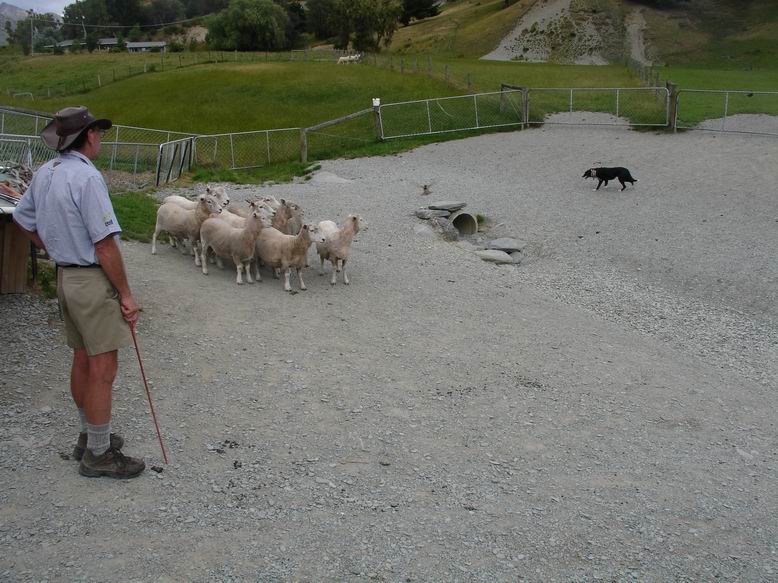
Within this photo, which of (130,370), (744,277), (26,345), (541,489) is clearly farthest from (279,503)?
(744,277)

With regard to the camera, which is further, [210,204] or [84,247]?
[210,204]

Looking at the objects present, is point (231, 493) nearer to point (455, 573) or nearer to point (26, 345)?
point (455, 573)

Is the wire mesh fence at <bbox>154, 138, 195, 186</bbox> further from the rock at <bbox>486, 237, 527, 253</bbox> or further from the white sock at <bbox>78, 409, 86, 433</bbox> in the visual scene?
the white sock at <bbox>78, 409, 86, 433</bbox>

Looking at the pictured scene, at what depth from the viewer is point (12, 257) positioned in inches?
350

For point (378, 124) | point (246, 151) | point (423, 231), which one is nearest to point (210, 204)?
point (423, 231)

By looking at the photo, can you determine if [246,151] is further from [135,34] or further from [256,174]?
[135,34]

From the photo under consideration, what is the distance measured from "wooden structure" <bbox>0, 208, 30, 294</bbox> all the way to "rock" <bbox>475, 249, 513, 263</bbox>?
8.98 meters

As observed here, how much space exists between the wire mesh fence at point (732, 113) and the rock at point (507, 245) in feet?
46.8

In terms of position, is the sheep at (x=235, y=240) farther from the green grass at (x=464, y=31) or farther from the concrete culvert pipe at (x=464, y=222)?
the green grass at (x=464, y=31)

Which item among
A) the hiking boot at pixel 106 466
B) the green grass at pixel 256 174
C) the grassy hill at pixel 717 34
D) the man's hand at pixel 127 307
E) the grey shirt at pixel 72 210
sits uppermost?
the grassy hill at pixel 717 34

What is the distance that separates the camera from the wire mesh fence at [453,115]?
99.2 feet

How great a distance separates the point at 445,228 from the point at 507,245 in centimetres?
168

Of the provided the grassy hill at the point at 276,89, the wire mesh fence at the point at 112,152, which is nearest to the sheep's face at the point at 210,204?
the wire mesh fence at the point at 112,152

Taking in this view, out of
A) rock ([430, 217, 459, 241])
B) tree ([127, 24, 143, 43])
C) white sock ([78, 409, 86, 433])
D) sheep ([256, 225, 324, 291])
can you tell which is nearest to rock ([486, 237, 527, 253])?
rock ([430, 217, 459, 241])
